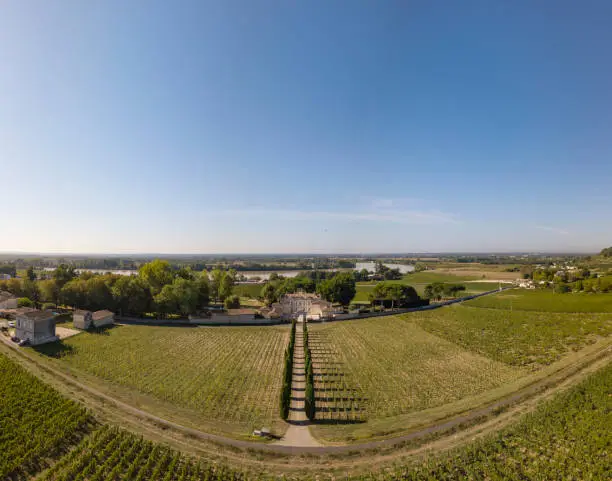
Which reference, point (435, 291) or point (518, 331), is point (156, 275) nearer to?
point (518, 331)

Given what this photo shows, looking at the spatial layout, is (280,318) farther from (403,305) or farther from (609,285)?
(609,285)

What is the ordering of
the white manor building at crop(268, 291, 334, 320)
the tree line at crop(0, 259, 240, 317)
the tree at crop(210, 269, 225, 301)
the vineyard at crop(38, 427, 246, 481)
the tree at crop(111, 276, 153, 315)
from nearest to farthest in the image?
the vineyard at crop(38, 427, 246, 481), the tree line at crop(0, 259, 240, 317), the tree at crop(111, 276, 153, 315), the white manor building at crop(268, 291, 334, 320), the tree at crop(210, 269, 225, 301)

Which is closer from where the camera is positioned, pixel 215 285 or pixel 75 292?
pixel 75 292

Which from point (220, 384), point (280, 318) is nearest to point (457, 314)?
point (280, 318)

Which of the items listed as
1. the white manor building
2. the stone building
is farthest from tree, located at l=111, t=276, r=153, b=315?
the white manor building

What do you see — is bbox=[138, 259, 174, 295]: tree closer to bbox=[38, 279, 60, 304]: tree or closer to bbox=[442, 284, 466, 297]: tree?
bbox=[38, 279, 60, 304]: tree

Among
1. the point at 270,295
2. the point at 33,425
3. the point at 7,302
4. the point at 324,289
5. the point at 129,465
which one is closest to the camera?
the point at 129,465

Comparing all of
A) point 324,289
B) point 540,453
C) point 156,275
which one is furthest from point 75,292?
point 540,453
